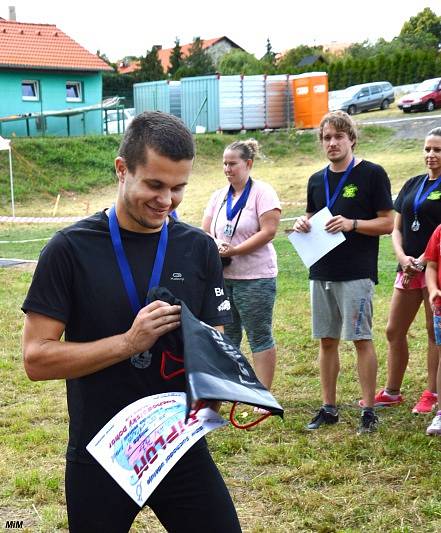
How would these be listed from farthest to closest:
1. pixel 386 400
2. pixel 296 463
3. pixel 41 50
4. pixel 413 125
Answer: pixel 41 50 → pixel 413 125 → pixel 386 400 → pixel 296 463

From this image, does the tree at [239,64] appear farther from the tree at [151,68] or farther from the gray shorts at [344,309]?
the gray shorts at [344,309]

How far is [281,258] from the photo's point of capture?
515 inches

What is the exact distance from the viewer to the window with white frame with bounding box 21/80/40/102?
3574cm

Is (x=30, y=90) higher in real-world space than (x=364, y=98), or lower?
higher

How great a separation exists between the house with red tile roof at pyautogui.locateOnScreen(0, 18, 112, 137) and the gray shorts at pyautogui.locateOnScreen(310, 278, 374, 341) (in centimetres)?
2877

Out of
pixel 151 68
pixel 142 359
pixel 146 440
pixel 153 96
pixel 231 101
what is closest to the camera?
pixel 146 440

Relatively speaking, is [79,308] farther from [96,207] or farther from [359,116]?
[359,116]

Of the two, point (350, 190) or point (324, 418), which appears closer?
point (350, 190)

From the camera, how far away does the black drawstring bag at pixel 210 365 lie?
2.00m

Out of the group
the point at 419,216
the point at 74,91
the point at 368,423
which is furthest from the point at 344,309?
the point at 74,91

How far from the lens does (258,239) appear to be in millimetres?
5500

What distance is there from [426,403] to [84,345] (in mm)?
3932

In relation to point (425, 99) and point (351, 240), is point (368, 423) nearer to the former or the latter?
point (351, 240)

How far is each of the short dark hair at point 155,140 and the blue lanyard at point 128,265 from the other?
20 cm
